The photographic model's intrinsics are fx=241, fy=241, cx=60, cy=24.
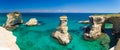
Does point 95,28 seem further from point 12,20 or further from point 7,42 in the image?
point 12,20

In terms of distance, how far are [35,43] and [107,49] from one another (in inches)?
641

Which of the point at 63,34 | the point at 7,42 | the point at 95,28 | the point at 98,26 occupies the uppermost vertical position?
the point at 98,26

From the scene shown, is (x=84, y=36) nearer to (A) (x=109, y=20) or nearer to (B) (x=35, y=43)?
(A) (x=109, y=20)

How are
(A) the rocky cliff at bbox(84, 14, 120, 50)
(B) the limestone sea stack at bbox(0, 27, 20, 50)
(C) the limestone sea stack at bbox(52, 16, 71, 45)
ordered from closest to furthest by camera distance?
(B) the limestone sea stack at bbox(0, 27, 20, 50), (C) the limestone sea stack at bbox(52, 16, 71, 45), (A) the rocky cliff at bbox(84, 14, 120, 50)

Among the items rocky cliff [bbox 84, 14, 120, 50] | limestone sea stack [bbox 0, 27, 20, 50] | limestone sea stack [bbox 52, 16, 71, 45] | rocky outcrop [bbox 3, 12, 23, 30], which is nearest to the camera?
limestone sea stack [bbox 0, 27, 20, 50]

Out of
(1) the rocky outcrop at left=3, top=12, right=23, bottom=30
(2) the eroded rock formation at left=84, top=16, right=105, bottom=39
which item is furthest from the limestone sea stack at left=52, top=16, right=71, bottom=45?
(1) the rocky outcrop at left=3, top=12, right=23, bottom=30

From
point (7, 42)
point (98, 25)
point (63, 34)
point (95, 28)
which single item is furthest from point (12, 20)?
point (98, 25)

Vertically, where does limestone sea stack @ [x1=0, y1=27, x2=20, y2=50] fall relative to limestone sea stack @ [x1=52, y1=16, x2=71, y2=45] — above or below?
below

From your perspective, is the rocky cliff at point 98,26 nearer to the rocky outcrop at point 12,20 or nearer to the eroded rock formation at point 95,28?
the eroded rock formation at point 95,28

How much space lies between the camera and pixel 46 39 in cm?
5666

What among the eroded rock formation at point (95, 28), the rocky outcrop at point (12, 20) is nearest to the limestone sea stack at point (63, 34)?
the eroded rock formation at point (95, 28)

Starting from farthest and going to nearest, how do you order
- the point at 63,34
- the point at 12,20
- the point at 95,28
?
the point at 12,20 < the point at 95,28 < the point at 63,34

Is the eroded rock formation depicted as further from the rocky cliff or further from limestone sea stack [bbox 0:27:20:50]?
limestone sea stack [bbox 0:27:20:50]

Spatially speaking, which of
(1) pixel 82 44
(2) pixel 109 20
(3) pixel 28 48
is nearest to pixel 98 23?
(2) pixel 109 20
